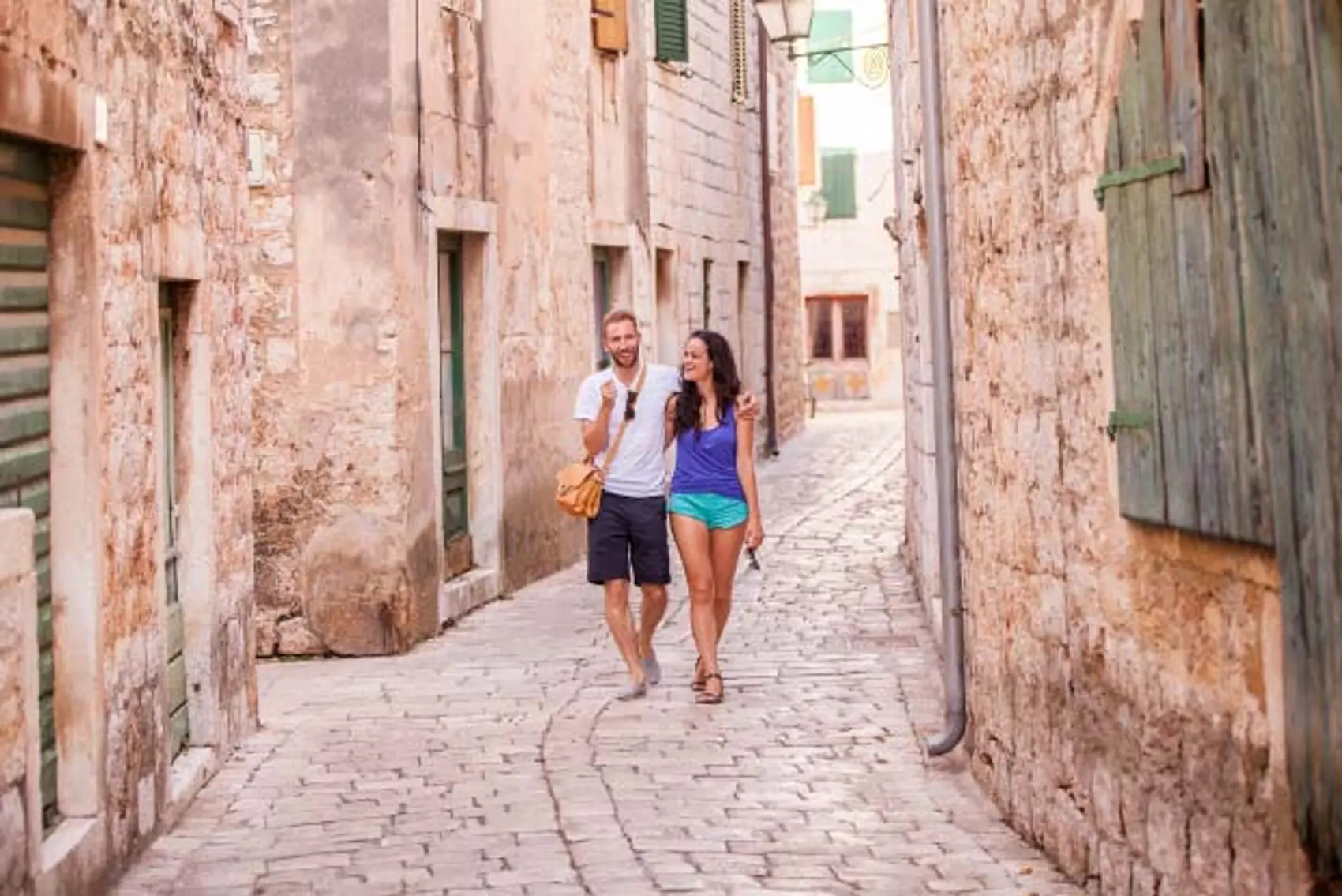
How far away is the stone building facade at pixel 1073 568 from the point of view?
5.16 metres

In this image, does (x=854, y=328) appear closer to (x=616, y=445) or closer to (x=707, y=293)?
(x=707, y=293)

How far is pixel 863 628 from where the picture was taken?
488 inches

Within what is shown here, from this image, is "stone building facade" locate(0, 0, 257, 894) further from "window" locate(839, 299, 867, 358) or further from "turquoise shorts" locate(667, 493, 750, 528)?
"window" locate(839, 299, 867, 358)

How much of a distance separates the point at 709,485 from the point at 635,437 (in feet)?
1.28

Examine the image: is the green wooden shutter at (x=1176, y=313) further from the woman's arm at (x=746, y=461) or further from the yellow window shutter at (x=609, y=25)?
the yellow window shutter at (x=609, y=25)

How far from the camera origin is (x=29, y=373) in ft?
20.7

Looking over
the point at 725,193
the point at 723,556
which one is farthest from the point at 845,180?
the point at 723,556

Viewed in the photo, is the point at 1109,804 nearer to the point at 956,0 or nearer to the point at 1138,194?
the point at 1138,194

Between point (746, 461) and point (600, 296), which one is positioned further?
point (600, 296)

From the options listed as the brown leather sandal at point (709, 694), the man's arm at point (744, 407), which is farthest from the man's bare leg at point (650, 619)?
the man's arm at point (744, 407)

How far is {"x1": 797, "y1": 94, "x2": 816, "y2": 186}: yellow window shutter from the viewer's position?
136 feet

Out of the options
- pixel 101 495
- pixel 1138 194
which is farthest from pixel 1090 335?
pixel 101 495

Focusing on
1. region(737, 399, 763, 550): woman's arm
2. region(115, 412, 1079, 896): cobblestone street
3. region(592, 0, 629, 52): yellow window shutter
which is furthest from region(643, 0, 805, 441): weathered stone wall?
region(737, 399, 763, 550): woman's arm

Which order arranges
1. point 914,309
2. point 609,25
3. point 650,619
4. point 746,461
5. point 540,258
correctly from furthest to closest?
point 609,25 < point 540,258 < point 914,309 < point 650,619 < point 746,461
